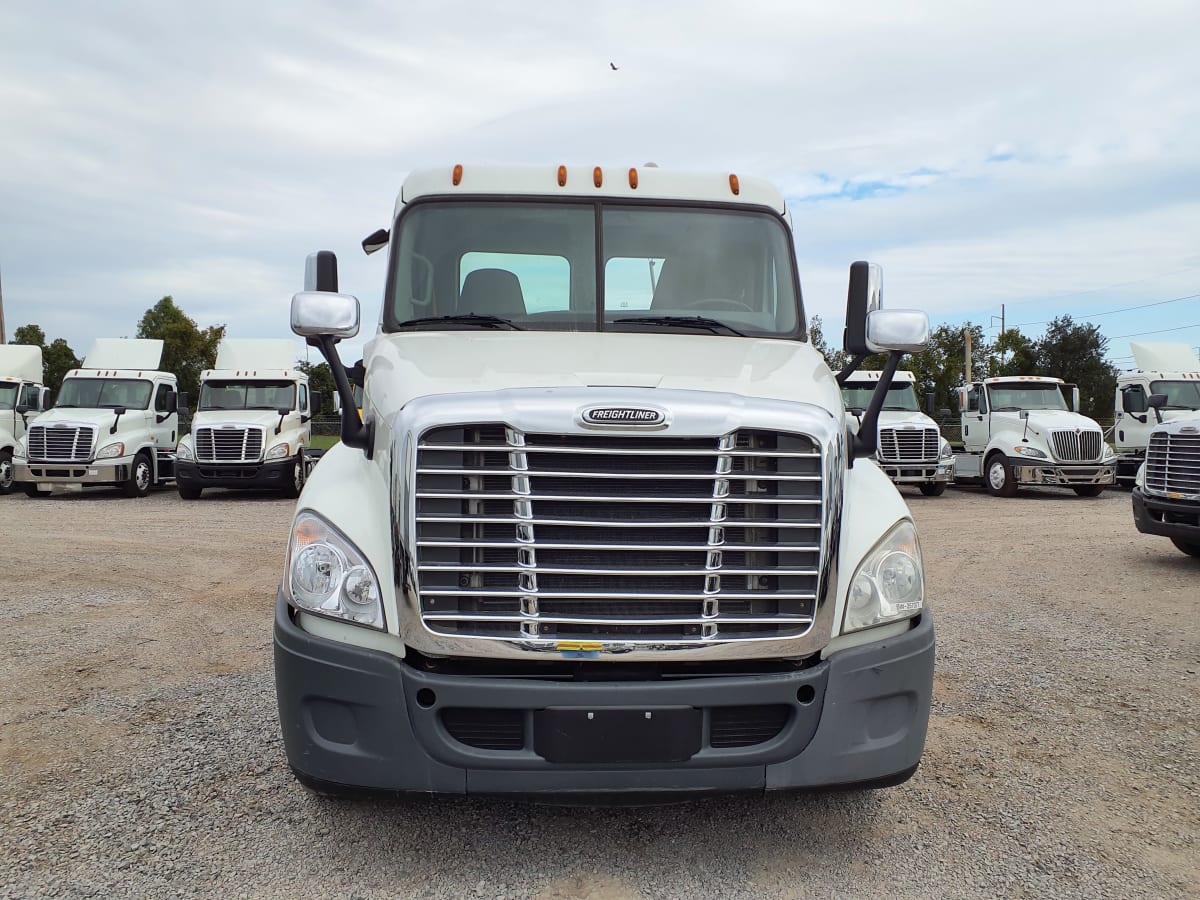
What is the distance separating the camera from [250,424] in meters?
17.1

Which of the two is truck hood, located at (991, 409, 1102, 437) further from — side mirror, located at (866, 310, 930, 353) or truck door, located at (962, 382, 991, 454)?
side mirror, located at (866, 310, 930, 353)

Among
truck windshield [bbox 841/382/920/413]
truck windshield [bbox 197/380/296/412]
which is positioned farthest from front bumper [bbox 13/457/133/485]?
truck windshield [bbox 841/382/920/413]

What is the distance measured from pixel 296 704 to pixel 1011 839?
8.35 feet

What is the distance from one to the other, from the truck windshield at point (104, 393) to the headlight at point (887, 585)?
724 inches

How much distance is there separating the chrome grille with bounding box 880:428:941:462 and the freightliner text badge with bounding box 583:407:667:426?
625 inches

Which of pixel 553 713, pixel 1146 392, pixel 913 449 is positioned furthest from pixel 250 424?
pixel 1146 392

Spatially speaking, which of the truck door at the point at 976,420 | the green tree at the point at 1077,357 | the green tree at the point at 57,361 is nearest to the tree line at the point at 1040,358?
the green tree at the point at 1077,357

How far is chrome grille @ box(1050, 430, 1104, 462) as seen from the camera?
691 inches

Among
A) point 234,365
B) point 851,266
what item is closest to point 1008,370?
point 234,365

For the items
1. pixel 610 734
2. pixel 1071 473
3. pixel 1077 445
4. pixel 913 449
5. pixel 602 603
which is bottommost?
pixel 610 734

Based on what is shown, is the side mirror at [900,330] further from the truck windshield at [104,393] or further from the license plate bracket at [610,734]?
the truck windshield at [104,393]

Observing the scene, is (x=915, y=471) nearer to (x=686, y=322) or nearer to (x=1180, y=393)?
(x=1180, y=393)

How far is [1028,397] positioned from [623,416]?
18.3 metres

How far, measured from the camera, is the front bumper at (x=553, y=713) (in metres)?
2.82
